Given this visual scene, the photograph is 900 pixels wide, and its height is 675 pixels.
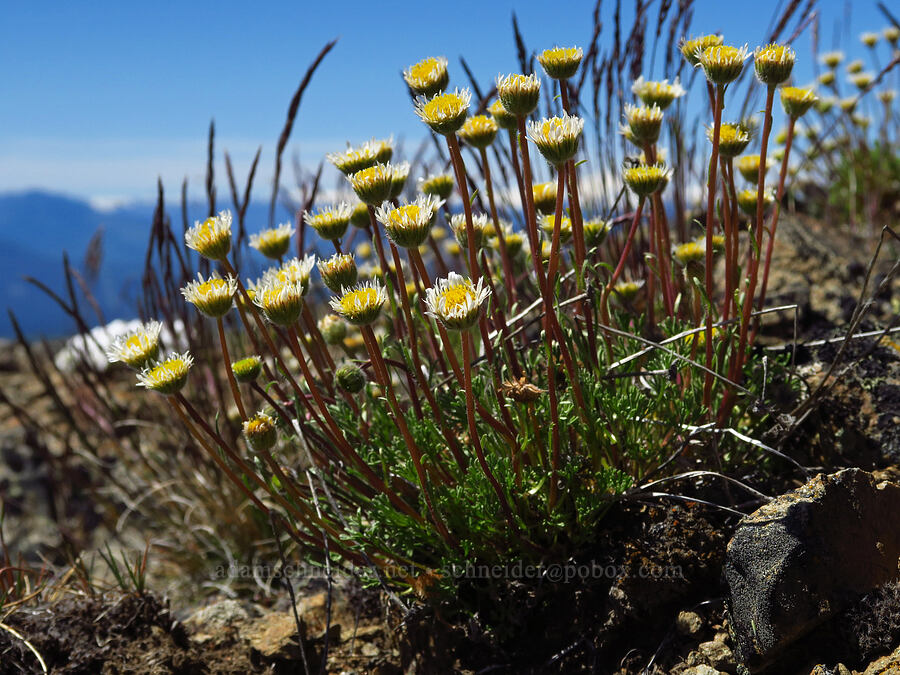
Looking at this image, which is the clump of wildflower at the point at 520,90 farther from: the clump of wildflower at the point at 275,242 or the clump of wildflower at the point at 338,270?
the clump of wildflower at the point at 275,242

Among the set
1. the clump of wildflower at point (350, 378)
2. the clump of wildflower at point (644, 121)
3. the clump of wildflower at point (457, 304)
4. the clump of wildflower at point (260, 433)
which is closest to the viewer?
the clump of wildflower at point (457, 304)

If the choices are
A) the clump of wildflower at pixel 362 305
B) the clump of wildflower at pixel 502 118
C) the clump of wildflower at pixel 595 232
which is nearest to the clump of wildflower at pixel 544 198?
the clump of wildflower at pixel 595 232

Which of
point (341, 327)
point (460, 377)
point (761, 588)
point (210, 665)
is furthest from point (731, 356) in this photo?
point (210, 665)

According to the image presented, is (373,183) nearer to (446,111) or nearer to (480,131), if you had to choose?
(446,111)

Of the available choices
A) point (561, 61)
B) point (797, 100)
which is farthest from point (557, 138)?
point (797, 100)

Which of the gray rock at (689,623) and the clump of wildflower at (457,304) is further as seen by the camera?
the gray rock at (689,623)

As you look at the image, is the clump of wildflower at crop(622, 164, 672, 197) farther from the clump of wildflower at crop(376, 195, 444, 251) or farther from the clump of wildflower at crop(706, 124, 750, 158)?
the clump of wildflower at crop(376, 195, 444, 251)
